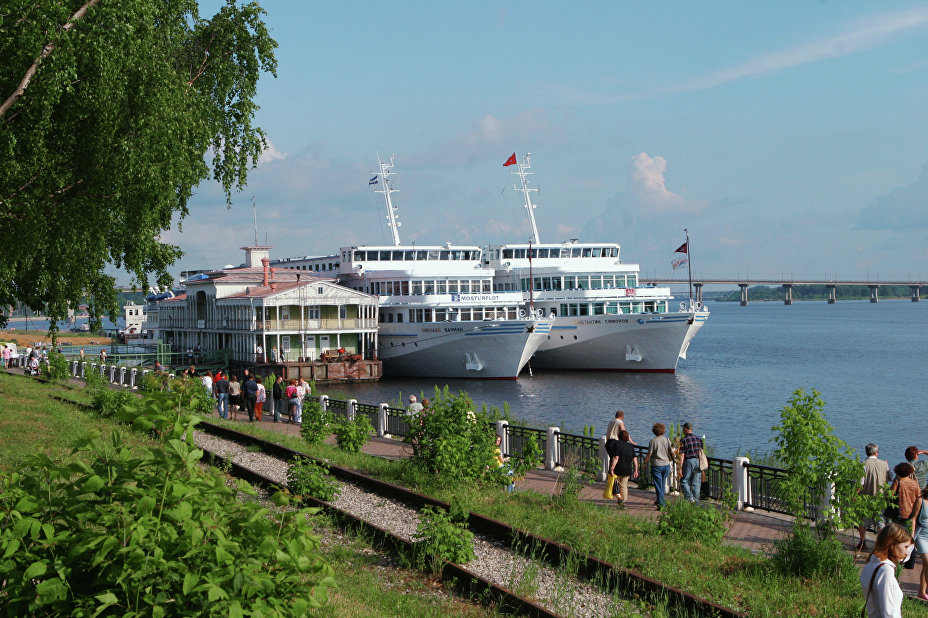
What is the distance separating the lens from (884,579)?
647cm

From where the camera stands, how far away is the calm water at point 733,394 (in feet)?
128

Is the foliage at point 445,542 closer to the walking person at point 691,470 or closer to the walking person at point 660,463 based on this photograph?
the walking person at point 660,463

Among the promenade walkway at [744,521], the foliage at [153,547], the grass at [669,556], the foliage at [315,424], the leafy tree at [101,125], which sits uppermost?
the leafy tree at [101,125]

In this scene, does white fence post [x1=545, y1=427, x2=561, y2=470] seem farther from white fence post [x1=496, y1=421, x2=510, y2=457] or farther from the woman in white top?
the woman in white top

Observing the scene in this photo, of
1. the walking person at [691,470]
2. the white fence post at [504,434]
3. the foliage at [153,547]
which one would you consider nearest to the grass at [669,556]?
the walking person at [691,470]

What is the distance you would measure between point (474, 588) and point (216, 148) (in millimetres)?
17092

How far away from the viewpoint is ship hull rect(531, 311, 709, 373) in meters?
58.2

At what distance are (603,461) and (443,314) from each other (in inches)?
1688

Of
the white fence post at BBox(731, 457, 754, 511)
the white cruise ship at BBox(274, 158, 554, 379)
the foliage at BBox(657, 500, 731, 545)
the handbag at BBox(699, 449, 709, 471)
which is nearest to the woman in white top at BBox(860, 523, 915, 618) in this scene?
the foliage at BBox(657, 500, 731, 545)

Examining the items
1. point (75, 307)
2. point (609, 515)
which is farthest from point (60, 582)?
point (75, 307)

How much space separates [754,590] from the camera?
32.5 ft

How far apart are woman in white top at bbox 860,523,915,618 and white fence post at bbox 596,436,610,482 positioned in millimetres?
10184

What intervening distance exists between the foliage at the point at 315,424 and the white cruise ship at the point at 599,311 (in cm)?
3827

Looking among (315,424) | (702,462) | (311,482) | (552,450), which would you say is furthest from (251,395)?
(702,462)
